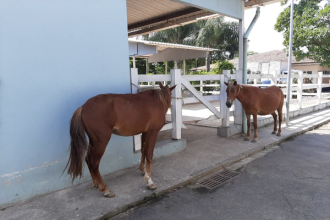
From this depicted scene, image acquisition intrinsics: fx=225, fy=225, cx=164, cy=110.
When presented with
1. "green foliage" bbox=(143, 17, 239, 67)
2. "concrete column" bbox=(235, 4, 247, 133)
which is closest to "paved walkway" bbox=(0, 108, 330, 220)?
"concrete column" bbox=(235, 4, 247, 133)

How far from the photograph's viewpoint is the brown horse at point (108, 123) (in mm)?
2777

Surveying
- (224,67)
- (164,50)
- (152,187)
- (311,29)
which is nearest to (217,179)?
(152,187)

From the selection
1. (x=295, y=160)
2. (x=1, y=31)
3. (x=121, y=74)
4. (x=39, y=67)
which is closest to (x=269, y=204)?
(x=295, y=160)

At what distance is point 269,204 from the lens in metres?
2.93

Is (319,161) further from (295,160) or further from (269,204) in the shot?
(269,204)

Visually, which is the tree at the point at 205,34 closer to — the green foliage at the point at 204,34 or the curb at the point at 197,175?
the green foliage at the point at 204,34

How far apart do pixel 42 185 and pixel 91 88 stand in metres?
1.51

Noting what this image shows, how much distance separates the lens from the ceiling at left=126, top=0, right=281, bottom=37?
18.4 feet

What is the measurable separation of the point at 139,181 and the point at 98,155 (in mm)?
887

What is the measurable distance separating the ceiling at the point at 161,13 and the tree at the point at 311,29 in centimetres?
771

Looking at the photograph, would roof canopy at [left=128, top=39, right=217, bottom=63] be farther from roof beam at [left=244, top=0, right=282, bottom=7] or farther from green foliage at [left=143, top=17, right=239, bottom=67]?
green foliage at [left=143, top=17, right=239, bottom=67]

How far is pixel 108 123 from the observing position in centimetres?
297

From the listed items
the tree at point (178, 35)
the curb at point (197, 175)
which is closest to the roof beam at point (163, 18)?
the curb at point (197, 175)

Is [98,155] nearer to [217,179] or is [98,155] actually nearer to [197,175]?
[197,175]
